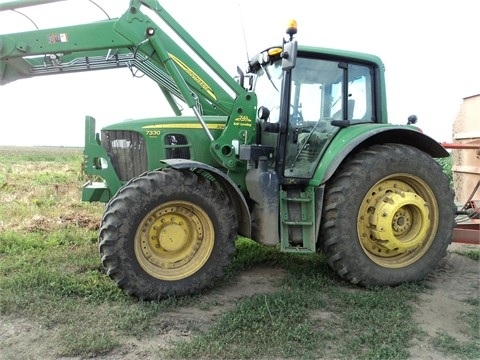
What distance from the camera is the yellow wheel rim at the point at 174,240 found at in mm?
3916

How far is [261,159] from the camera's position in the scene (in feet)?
14.3

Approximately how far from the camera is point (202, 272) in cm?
402

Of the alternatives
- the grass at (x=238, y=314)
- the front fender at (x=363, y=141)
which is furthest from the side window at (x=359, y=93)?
the grass at (x=238, y=314)

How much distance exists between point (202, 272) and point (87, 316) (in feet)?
3.43

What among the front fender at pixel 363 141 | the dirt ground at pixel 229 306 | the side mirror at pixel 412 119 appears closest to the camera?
the dirt ground at pixel 229 306

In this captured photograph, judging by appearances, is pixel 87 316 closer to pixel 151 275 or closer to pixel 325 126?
pixel 151 275

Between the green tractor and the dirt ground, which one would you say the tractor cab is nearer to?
the green tractor

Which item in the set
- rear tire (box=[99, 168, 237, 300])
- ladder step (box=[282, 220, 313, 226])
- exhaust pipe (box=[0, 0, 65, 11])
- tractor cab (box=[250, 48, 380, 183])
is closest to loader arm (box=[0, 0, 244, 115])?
exhaust pipe (box=[0, 0, 65, 11])

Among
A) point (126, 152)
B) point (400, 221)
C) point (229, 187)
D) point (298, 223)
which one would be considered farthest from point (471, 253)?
point (126, 152)

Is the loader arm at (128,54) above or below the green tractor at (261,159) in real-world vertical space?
above

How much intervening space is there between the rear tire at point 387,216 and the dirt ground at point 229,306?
1.28 feet

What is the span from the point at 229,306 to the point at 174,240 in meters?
0.77

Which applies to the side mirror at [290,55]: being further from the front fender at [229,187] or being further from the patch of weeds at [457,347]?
the patch of weeds at [457,347]

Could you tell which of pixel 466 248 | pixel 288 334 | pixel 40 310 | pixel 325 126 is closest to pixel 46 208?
pixel 40 310
